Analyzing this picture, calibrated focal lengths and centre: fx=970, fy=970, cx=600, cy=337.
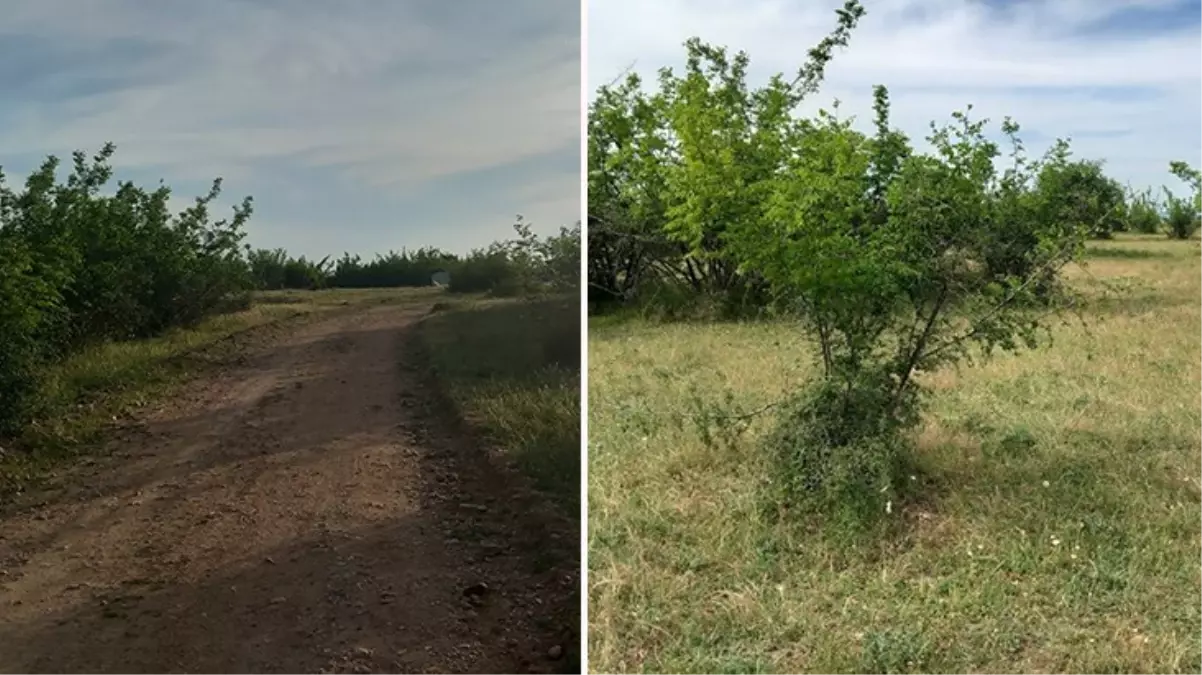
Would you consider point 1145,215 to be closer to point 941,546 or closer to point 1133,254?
point 1133,254

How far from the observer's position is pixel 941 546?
214cm

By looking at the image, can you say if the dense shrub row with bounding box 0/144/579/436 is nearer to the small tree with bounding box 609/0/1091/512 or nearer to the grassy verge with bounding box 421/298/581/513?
the grassy verge with bounding box 421/298/581/513

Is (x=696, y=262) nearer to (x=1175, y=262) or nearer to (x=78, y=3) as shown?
(x=1175, y=262)

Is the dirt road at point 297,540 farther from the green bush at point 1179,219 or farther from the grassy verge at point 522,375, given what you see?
the green bush at point 1179,219

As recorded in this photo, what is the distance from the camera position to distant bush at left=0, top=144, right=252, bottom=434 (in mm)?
774

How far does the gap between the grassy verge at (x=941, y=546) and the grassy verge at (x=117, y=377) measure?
1104 mm

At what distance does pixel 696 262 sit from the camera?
4.65m

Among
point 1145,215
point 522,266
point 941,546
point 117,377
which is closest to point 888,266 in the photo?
point 941,546

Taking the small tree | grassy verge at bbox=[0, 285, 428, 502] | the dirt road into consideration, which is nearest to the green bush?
the small tree

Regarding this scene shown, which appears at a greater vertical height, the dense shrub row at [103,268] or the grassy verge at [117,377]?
the dense shrub row at [103,268]

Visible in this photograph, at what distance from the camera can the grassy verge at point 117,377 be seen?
2.64 ft

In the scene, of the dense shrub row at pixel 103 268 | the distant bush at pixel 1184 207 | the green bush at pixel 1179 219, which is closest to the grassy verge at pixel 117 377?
the dense shrub row at pixel 103 268

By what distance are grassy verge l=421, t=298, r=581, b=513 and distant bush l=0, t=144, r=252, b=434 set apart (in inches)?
11.1

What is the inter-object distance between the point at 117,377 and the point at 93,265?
0.34 ft
